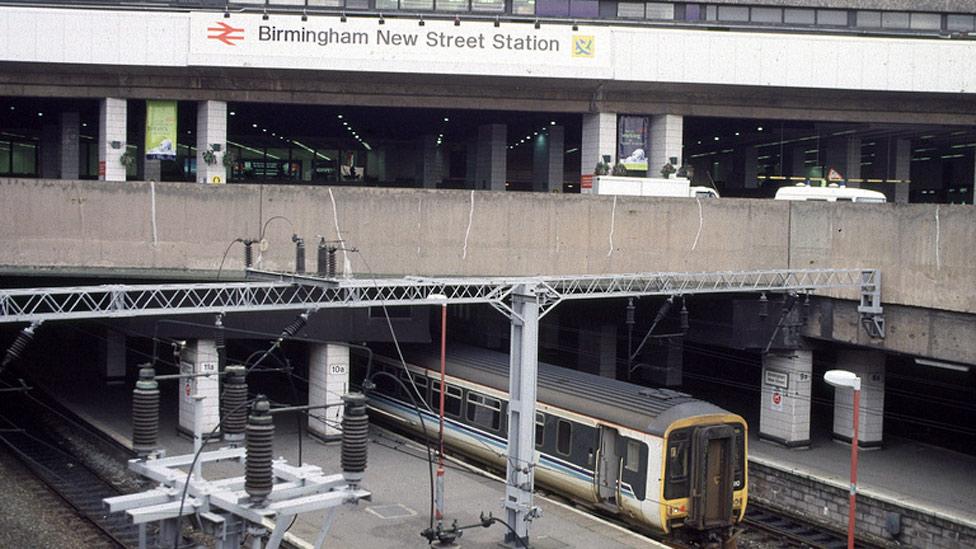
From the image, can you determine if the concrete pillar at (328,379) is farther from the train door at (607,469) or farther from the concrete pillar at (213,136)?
the concrete pillar at (213,136)

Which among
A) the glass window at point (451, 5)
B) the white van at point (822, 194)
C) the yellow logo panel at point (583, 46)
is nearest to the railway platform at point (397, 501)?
the white van at point (822, 194)

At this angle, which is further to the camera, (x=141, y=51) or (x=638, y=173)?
(x=638, y=173)

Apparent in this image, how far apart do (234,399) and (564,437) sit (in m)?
9.42

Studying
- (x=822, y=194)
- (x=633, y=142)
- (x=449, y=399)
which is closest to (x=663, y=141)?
(x=633, y=142)

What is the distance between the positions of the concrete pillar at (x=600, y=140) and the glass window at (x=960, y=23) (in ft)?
52.7

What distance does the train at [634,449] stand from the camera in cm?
1788

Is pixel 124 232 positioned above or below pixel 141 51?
below

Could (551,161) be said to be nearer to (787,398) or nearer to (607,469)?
(787,398)

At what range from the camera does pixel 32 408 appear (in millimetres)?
30641

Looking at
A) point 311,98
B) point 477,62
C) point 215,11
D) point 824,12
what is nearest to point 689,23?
point 824,12

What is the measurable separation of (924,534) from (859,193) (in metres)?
13.5

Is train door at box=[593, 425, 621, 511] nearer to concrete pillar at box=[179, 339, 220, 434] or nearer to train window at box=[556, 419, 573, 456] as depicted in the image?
train window at box=[556, 419, 573, 456]

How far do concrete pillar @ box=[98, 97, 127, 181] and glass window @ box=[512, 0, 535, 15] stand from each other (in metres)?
14.5

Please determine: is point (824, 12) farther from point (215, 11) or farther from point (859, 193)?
point (215, 11)
